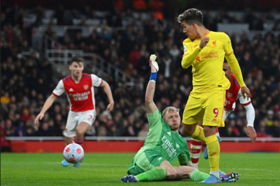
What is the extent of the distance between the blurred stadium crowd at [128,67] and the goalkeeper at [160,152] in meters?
11.2

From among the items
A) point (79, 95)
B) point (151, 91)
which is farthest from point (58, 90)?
point (151, 91)

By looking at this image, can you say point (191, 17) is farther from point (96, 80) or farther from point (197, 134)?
point (96, 80)

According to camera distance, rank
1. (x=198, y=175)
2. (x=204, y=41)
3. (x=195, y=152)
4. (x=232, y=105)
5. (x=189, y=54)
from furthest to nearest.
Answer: (x=232, y=105) < (x=195, y=152) < (x=198, y=175) < (x=189, y=54) < (x=204, y=41)

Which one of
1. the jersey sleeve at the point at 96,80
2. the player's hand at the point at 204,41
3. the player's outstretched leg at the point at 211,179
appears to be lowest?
the player's outstretched leg at the point at 211,179

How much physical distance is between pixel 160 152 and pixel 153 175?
0.45 metres

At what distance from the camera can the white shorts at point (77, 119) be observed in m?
13.0

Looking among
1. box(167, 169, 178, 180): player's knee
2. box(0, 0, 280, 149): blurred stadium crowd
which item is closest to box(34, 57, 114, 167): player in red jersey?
box(167, 169, 178, 180): player's knee

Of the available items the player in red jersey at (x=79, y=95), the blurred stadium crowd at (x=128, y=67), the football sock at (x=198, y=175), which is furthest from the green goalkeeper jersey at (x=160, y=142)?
the blurred stadium crowd at (x=128, y=67)

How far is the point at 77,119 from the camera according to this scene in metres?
13.1

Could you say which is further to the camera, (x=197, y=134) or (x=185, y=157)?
(x=197, y=134)

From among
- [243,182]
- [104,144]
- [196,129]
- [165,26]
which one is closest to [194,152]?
[196,129]

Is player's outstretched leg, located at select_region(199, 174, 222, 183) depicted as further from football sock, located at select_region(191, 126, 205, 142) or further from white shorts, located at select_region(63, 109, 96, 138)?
white shorts, located at select_region(63, 109, 96, 138)

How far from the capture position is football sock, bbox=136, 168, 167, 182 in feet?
26.8

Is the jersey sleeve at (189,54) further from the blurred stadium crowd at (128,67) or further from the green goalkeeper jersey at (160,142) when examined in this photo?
the blurred stadium crowd at (128,67)
